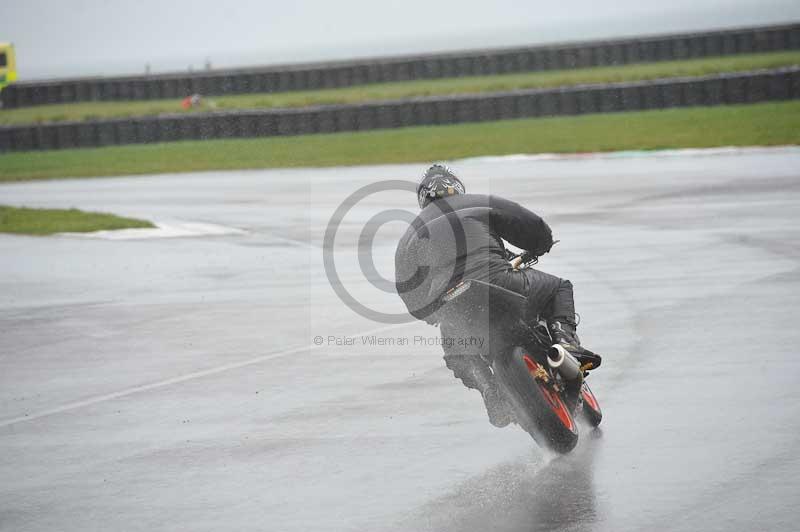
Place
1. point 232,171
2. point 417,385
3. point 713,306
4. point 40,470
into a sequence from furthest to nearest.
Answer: point 232,171 → point 713,306 → point 417,385 → point 40,470

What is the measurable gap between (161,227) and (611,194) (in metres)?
6.59

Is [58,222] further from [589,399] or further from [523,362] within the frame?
[523,362]

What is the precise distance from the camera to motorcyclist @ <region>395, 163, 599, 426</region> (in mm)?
6840

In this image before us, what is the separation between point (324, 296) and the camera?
40.8 feet

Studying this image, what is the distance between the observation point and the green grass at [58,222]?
18672mm

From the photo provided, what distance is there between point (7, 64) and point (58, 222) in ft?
129

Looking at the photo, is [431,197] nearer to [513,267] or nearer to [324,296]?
[513,267]

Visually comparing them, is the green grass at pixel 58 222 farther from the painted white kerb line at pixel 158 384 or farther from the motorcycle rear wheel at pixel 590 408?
→ the motorcycle rear wheel at pixel 590 408

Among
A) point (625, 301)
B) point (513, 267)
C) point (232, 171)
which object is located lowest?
point (232, 171)

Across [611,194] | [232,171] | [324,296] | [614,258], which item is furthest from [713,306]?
[232,171]

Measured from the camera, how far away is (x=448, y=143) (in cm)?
3031

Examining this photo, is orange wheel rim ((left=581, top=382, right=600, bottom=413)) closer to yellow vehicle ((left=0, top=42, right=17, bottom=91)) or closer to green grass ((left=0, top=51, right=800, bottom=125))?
green grass ((left=0, top=51, right=800, bottom=125))

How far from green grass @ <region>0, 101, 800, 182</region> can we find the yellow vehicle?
67.9ft

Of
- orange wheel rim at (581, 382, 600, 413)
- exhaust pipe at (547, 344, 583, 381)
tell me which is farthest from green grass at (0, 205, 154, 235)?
exhaust pipe at (547, 344, 583, 381)
